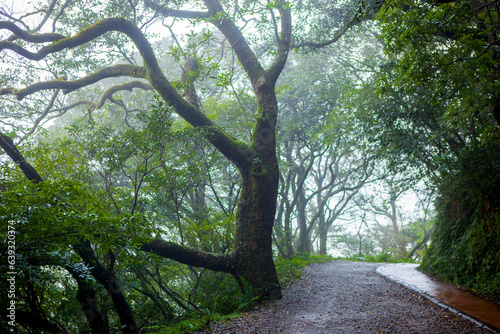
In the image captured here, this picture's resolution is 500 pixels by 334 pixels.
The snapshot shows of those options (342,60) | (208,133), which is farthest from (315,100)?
(208,133)

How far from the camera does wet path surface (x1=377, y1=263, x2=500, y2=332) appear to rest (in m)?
4.59

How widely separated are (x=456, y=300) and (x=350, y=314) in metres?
1.84

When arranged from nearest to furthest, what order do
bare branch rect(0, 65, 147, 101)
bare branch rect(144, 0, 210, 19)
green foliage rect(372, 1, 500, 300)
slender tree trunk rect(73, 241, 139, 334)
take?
green foliage rect(372, 1, 500, 300), slender tree trunk rect(73, 241, 139, 334), bare branch rect(0, 65, 147, 101), bare branch rect(144, 0, 210, 19)

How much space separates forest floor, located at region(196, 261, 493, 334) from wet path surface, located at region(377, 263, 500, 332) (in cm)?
14

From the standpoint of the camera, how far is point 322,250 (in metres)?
20.2

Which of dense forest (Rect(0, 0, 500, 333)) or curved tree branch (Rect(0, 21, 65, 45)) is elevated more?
curved tree branch (Rect(0, 21, 65, 45))

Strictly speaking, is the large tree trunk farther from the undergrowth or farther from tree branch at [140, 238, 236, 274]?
the undergrowth

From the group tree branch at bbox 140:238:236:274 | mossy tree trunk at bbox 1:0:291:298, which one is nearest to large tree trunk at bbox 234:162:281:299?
mossy tree trunk at bbox 1:0:291:298

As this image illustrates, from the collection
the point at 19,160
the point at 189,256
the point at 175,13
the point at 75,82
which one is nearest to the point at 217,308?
the point at 189,256

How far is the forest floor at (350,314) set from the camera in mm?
4750

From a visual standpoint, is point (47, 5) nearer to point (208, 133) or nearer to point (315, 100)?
point (208, 133)

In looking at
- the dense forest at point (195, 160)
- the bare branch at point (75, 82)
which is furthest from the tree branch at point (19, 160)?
the bare branch at point (75, 82)

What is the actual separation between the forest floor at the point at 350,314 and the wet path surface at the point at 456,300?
142 millimetres

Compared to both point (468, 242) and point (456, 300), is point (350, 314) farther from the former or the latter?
point (468, 242)
